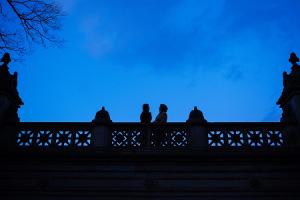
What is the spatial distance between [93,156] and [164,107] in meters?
3.31

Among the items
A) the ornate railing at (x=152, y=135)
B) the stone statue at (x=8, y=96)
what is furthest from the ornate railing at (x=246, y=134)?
the stone statue at (x=8, y=96)

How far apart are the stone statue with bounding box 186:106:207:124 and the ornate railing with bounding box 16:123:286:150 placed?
0.20 metres

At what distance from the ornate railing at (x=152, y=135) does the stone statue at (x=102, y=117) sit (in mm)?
215

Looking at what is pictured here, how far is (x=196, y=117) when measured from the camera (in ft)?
38.9

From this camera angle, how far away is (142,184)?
10727 millimetres

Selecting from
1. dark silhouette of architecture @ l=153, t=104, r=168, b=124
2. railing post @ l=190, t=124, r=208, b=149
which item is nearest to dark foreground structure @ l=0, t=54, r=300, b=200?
railing post @ l=190, t=124, r=208, b=149

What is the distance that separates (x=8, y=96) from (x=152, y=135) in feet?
18.6

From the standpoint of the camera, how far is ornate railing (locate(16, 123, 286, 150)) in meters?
11.4

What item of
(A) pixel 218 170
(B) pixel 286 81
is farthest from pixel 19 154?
(B) pixel 286 81

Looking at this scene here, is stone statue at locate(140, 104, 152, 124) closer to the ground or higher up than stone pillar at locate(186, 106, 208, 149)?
higher up

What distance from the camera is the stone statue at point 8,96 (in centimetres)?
1205

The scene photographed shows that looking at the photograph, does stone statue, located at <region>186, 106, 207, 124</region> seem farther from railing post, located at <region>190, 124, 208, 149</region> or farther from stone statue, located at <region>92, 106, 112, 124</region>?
stone statue, located at <region>92, 106, 112, 124</region>

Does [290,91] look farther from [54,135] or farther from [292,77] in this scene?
[54,135]

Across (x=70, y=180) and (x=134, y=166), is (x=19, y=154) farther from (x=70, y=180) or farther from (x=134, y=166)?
(x=134, y=166)
